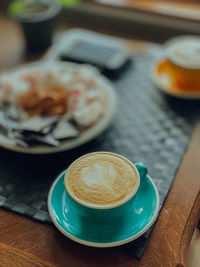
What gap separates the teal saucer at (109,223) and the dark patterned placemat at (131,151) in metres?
0.03

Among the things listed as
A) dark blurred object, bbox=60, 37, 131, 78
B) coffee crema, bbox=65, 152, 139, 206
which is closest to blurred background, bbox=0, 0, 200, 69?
dark blurred object, bbox=60, 37, 131, 78

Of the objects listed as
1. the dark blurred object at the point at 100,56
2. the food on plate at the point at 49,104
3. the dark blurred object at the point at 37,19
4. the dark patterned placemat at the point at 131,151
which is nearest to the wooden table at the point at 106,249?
the dark patterned placemat at the point at 131,151

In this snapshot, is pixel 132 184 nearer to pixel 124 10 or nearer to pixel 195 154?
pixel 195 154

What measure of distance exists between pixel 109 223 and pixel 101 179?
87mm

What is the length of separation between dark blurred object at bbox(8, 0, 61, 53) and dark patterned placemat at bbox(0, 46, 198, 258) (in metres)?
0.39

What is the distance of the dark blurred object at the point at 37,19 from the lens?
4.01 feet

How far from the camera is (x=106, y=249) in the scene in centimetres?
63

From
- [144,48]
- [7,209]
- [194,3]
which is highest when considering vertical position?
[194,3]

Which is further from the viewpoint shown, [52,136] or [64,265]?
[52,136]

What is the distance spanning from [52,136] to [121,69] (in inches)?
16.8

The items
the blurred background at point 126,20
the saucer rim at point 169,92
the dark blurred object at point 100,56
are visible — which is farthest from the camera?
the blurred background at point 126,20

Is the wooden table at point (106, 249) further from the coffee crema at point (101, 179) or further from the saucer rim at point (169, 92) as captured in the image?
the saucer rim at point (169, 92)

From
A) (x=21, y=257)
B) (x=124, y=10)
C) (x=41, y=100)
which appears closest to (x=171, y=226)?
(x=21, y=257)

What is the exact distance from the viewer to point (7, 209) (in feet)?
2.37
